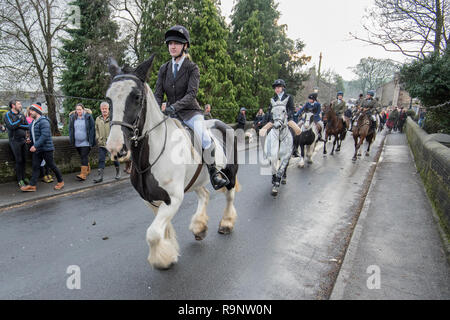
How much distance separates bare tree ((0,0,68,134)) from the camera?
1684 centimetres

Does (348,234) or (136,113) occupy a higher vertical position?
(136,113)

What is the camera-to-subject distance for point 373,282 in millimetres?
3273

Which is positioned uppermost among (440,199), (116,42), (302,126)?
(116,42)

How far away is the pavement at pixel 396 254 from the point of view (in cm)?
313

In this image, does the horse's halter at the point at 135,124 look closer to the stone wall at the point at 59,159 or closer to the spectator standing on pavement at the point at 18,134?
the spectator standing on pavement at the point at 18,134

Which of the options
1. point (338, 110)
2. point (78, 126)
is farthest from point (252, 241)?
point (338, 110)

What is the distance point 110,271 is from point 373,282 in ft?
10.6

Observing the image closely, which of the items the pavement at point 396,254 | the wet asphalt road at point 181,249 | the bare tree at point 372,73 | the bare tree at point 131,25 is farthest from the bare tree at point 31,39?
the bare tree at point 372,73

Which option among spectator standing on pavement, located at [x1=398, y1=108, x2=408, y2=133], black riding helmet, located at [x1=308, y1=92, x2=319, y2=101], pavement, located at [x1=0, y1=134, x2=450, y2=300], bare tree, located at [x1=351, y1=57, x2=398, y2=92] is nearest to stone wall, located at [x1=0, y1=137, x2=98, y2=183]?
pavement, located at [x1=0, y1=134, x2=450, y2=300]

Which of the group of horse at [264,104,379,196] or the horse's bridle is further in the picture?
the group of horse at [264,104,379,196]

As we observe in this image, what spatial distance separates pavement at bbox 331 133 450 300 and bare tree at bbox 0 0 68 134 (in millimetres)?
17908

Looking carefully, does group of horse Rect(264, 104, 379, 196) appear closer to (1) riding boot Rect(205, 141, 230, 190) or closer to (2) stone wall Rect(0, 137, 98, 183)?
(1) riding boot Rect(205, 141, 230, 190)

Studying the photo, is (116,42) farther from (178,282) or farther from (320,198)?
(178,282)

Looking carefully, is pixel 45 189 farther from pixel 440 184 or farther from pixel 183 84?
pixel 440 184
